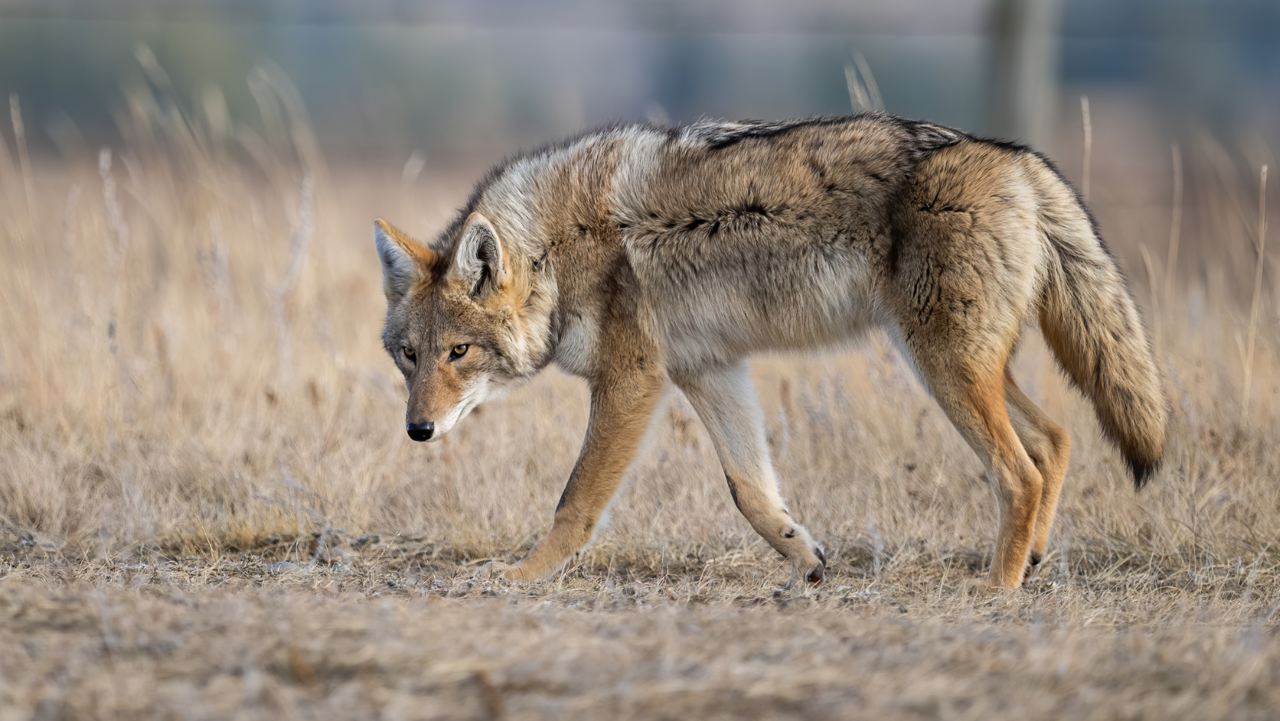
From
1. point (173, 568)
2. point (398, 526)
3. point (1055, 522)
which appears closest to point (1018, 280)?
point (1055, 522)

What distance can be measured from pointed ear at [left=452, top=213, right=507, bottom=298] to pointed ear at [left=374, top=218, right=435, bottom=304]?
7.2 inches

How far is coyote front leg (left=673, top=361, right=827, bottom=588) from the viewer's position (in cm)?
439

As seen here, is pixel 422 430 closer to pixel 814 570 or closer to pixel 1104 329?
pixel 814 570

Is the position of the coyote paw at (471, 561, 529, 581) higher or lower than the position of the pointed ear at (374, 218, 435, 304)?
lower

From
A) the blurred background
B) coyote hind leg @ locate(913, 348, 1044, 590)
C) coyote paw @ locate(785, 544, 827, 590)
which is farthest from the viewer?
the blurred background

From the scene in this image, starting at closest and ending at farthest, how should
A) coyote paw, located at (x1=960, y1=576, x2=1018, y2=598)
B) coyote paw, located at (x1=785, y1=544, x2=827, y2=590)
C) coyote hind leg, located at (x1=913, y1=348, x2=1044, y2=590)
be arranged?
coyote paw, located at (x1=960, y1=576, x2=1018, y2=598) < coyote hind leg, located at (x1=913, y1=348, x2=1044, y2=590) < coyote paw, located at (x1=785, y1=544, x2=827, y2=590)

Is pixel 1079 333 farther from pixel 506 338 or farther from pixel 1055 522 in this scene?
pixel 506 338

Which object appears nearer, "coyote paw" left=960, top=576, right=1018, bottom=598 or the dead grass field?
the dead grass field

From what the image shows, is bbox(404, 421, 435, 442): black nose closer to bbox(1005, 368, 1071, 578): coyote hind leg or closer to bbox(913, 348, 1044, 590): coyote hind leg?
bbox(913, 348, 1044, 590): coyote hind leg

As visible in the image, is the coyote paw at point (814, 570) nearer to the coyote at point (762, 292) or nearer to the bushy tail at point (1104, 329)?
the coyote at point (762, 292)

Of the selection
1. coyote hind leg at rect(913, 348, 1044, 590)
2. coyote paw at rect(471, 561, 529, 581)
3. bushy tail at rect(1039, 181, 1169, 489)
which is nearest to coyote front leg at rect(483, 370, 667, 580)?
coyote paw at rect(471, 561, 529, 581)

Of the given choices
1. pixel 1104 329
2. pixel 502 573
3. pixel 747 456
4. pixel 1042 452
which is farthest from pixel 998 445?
pixel 502 573

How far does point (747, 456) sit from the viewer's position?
4582 millimetres

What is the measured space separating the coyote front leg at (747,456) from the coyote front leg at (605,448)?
298 millimetres
